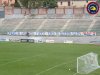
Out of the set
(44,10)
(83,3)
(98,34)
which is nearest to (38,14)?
(44,10)

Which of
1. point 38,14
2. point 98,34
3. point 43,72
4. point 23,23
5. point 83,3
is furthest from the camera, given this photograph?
point 83,3

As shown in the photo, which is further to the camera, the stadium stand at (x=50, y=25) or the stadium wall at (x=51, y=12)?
the stadium wall at (x=51, y=12)

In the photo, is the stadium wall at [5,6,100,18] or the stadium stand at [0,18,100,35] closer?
the stadium stand at [0,18,100,35]

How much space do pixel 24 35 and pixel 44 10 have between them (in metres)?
19.6

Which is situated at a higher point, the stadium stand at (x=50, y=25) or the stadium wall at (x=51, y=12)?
the stadium wall at (x=51, y=12)

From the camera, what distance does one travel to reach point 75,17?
342ft

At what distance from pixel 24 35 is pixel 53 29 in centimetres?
793

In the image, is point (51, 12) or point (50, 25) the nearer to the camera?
point (50, 25)

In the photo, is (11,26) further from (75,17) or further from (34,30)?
(75,17)

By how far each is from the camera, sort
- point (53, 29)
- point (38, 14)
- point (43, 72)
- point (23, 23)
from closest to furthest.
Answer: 1. point (43, 72)
2. point (53, 29)
3. point (23, 23)
4. point (38, 14)

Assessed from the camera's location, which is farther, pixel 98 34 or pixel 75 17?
pixel 75 17

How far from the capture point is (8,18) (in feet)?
355

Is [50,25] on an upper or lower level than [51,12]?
lower

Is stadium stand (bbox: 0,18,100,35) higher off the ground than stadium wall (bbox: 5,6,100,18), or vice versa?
stadium wall (bbox: 5,6,100,18)
